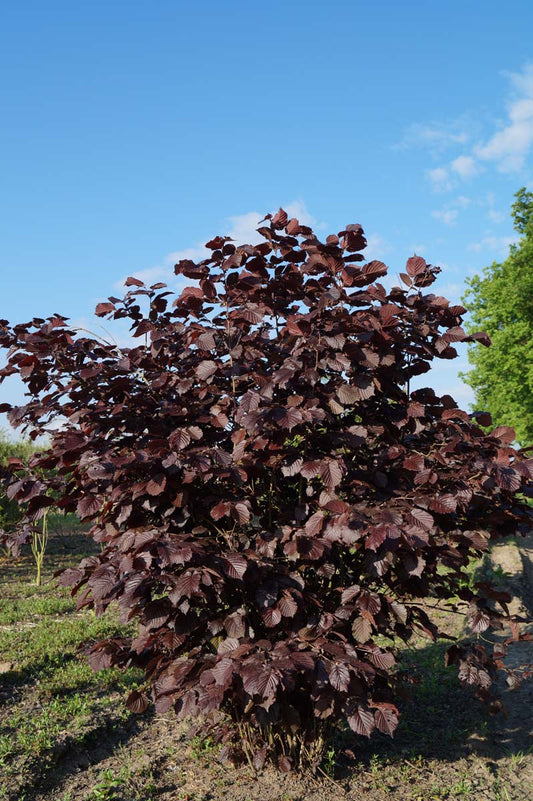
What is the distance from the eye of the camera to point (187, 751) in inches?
148

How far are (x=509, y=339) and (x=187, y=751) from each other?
17.3 m

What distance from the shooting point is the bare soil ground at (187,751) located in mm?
3330

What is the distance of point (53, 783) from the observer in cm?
349

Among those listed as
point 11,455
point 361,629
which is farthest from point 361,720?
point 11,455

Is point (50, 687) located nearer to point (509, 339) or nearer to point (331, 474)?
point (331, 474)

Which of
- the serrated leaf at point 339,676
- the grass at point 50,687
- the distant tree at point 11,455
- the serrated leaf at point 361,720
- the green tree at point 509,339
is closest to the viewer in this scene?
the serrated leaf at point 339,676

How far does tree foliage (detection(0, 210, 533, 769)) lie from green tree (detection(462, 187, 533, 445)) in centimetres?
1647

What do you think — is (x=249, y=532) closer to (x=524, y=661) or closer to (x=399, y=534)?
(x=399, y=534)

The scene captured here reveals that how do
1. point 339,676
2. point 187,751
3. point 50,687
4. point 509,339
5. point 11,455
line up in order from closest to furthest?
point 339,676, point 187,751, point 50,687, point 11,455, point 509,339

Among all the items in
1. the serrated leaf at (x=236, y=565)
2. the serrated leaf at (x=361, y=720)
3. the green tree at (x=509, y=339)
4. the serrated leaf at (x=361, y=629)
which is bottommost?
the serrated leaf at (x=361, y=720)

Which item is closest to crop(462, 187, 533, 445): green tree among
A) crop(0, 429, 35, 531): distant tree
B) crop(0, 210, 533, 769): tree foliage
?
crop(0, 429, 35, 531): distant tree

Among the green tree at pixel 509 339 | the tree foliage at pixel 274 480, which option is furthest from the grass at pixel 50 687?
the green tree at pixel 509 339

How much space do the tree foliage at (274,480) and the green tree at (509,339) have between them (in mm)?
16470

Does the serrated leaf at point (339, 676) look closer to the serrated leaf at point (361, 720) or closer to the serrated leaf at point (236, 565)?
the serrated leaf at point (361, 720)
